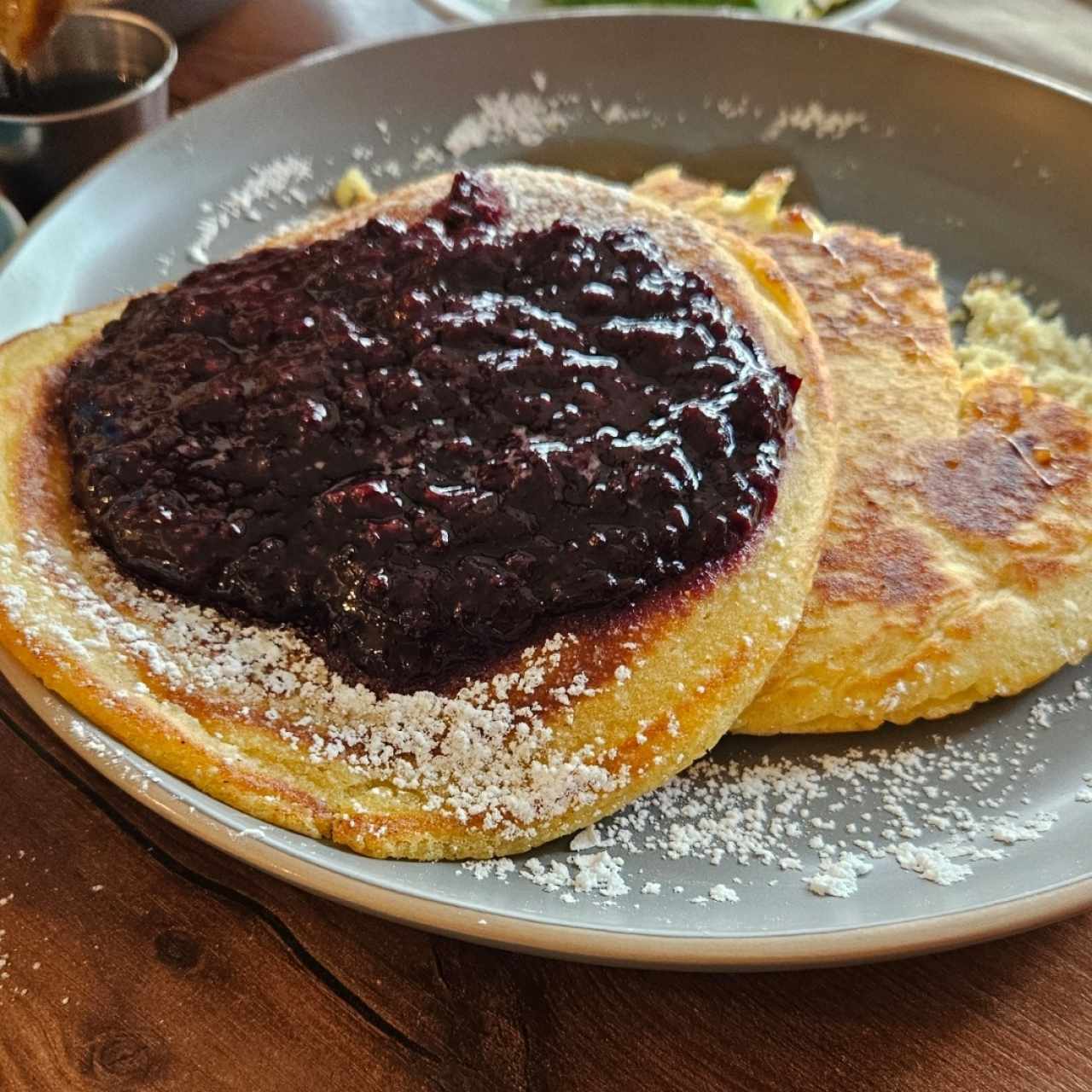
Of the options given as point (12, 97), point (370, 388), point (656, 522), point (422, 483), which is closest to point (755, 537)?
point (656, 522)

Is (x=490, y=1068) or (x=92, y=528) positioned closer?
(x=490, y=1068)

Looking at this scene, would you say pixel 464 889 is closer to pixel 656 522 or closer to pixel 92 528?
pixel 656 522


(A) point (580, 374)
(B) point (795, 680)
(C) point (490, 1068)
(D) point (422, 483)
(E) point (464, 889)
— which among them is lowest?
(C) point (490, 1068)

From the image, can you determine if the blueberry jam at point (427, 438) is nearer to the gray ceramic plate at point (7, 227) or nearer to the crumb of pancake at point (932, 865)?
the crumb of pancake at point (932, 865)

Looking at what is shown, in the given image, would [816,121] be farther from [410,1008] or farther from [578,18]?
[410,1008]

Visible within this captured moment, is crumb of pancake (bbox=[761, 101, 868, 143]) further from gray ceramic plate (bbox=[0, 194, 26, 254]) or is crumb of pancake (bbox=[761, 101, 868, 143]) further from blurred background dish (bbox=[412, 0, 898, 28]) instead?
gray ceramic plate (bbox=[0, 194, 26, 254])

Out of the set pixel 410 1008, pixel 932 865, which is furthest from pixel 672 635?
pixel 410 1008

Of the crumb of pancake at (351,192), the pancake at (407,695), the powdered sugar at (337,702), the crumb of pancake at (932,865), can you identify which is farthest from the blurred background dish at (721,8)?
the crumb of pancake at (932,865)
